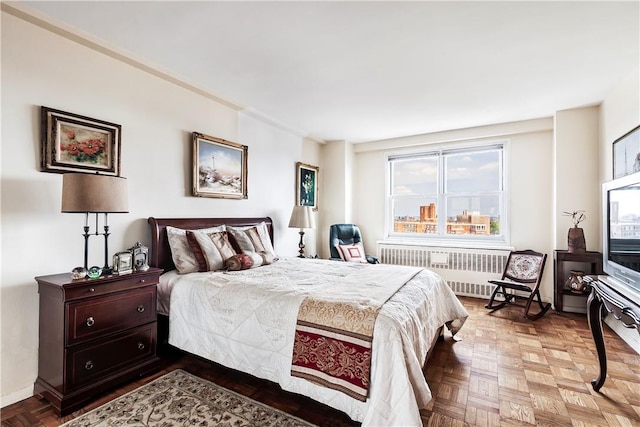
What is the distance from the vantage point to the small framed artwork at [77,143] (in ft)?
6.92

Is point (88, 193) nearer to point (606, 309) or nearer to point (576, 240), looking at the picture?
point (606, 309)

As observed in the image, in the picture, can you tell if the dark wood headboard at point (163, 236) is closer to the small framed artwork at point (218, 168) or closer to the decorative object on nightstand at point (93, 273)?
the small framed artwork at point (218, 168)

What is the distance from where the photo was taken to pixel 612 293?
1.79 metres

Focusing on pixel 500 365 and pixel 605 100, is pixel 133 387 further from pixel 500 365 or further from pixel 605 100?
Result: pixel 605 100

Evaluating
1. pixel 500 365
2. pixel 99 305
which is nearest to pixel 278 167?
pixel 99 305

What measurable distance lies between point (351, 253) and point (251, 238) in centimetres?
184

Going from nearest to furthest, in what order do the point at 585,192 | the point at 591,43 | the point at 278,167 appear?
the point at 591,43 → the point at 585,192 → the point at 278,167

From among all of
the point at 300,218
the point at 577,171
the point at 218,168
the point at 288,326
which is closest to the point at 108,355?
the point at 288,326

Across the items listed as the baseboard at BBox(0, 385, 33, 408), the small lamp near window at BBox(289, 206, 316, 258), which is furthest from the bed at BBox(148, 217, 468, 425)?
the small lamp near window at BBox(289, 206, 316, 258)

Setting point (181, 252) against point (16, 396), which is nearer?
point (16, 396)

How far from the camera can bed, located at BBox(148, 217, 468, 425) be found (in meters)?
1.52

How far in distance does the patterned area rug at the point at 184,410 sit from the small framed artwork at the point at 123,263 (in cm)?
83

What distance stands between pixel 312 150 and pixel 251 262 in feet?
9.60

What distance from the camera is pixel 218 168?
344 cm
